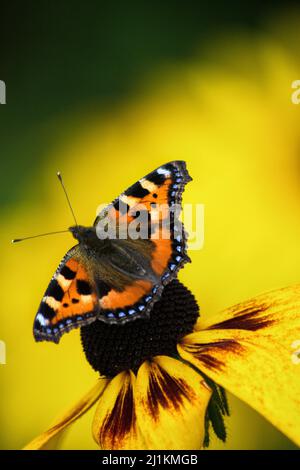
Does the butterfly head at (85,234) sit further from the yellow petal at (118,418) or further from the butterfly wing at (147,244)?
the yellow petal at (118,418)

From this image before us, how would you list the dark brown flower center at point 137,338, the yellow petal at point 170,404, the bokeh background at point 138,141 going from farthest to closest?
1. the bokeh background at point 138,141
2. the dark brown flower center at point 137,338
3. the yellow petal at point 170,404

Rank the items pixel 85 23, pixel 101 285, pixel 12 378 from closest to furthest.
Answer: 1. pixel 101 285
2. pixel 12 378
3. pixel 85 23

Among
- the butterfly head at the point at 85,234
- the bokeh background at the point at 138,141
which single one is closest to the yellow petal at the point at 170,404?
the butterfly head at the point at 85,234

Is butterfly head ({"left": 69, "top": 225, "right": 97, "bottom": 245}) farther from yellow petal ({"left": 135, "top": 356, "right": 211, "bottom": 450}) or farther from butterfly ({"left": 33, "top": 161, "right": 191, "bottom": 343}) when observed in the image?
yellow petal ({"left": 135, "top": 356, "right": 211, "bottom": 450})

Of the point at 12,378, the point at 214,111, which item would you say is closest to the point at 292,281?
the point at 214,111

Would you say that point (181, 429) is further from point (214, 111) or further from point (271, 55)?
point (271, 55)
